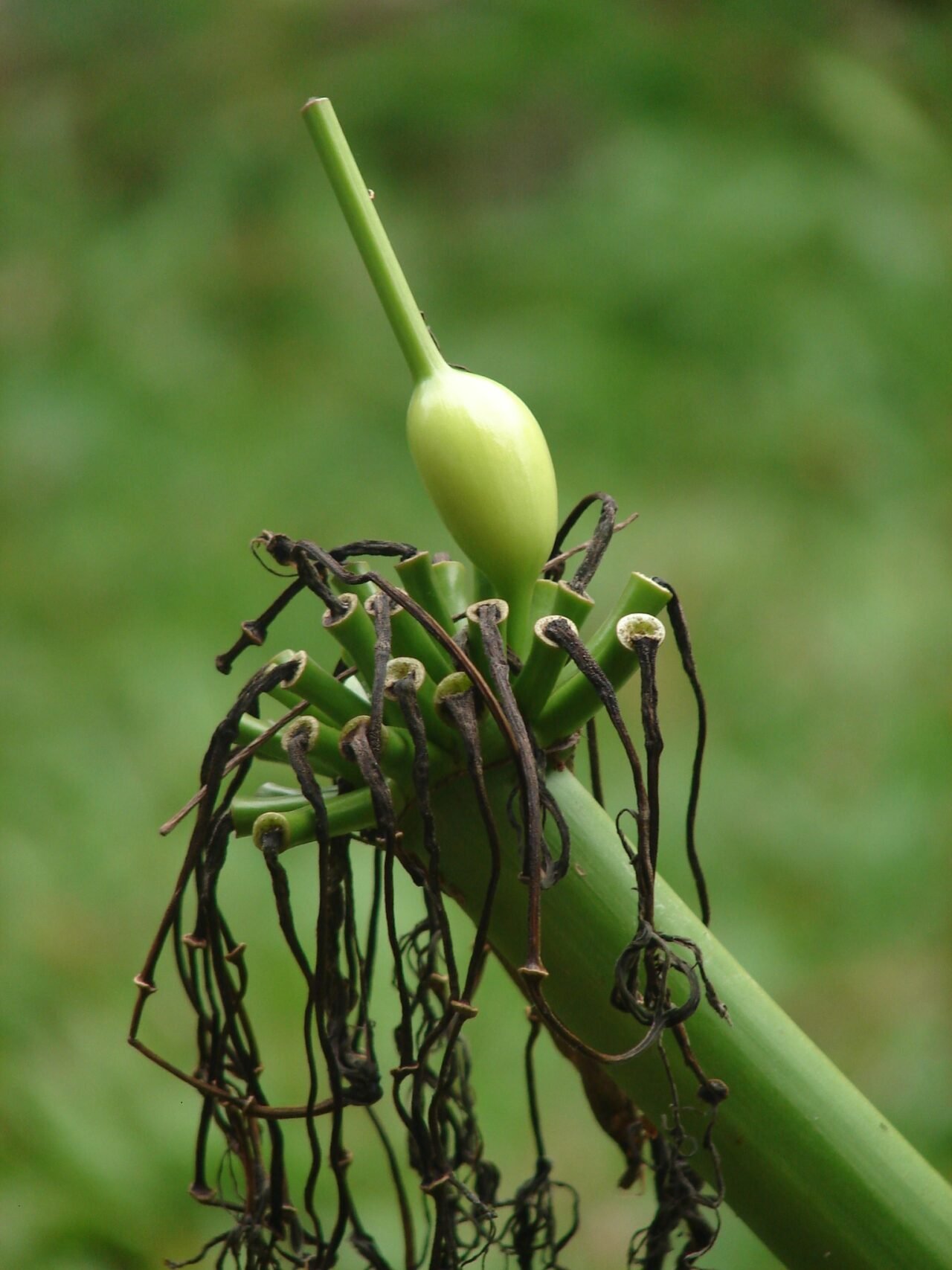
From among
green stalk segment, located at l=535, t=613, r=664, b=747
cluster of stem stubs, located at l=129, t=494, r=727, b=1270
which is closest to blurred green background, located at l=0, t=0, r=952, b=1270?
cluster of stem stubs, located at l=129, t=494, r=727, b=1270

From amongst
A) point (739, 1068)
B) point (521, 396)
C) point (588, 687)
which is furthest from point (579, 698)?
point (521, 396)

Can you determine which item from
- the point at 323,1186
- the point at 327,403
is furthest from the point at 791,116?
the point at 323,1186

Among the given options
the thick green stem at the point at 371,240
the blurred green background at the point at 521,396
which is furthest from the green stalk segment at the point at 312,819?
the blurred green background at the point at 521,396

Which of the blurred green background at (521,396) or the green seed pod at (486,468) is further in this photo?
the blurred green background at (521,396)

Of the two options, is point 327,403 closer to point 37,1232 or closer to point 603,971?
point 37,1232

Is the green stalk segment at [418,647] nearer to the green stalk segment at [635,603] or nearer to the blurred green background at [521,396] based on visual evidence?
the green stalk segment at [635,603]

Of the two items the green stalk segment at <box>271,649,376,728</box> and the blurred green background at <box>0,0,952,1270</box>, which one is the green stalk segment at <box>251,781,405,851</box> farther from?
the blurred green background at <box>0,0,952,1270</box>
